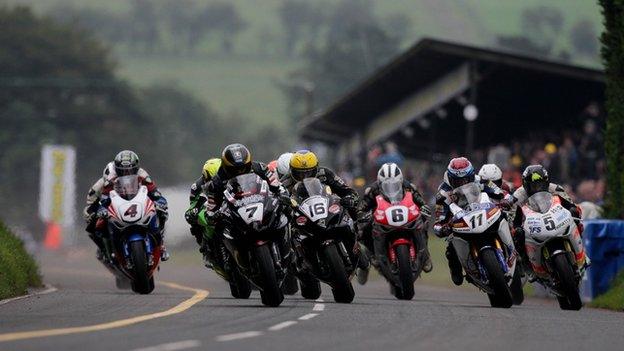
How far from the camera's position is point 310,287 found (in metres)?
21.9

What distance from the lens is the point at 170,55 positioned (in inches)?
7131

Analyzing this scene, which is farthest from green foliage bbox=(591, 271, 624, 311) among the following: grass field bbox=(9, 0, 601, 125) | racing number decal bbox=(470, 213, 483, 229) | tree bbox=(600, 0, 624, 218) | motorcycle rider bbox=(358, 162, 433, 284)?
grass field bbox=(9, 0, 601, 125)

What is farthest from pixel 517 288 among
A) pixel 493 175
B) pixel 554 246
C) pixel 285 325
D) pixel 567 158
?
pixel 567 158

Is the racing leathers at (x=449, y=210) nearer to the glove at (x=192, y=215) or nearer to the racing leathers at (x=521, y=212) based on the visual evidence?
the racing leathers at (x=521, y=212)

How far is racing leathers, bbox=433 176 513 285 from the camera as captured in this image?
21531 mm

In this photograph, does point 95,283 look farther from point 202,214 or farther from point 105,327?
point 105,327

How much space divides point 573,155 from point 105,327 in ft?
79.6

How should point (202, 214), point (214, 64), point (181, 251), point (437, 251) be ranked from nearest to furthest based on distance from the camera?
1. point (202, 214)
2. point (437, 251)
3. point (181, 251)
4. point (214, 64)

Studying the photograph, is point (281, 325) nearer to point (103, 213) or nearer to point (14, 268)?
point (103, 213)

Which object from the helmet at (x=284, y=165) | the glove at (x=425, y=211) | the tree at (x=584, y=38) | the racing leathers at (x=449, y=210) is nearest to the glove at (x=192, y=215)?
the helmet at (x=284, y=165)

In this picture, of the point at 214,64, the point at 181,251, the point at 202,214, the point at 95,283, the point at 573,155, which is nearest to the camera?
the point at 202,214

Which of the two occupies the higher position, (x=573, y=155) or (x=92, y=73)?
(x=92, y=73)

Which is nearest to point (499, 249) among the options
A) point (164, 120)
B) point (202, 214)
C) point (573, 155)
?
point (202, 214)

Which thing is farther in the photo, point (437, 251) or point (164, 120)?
point (164, 120)
